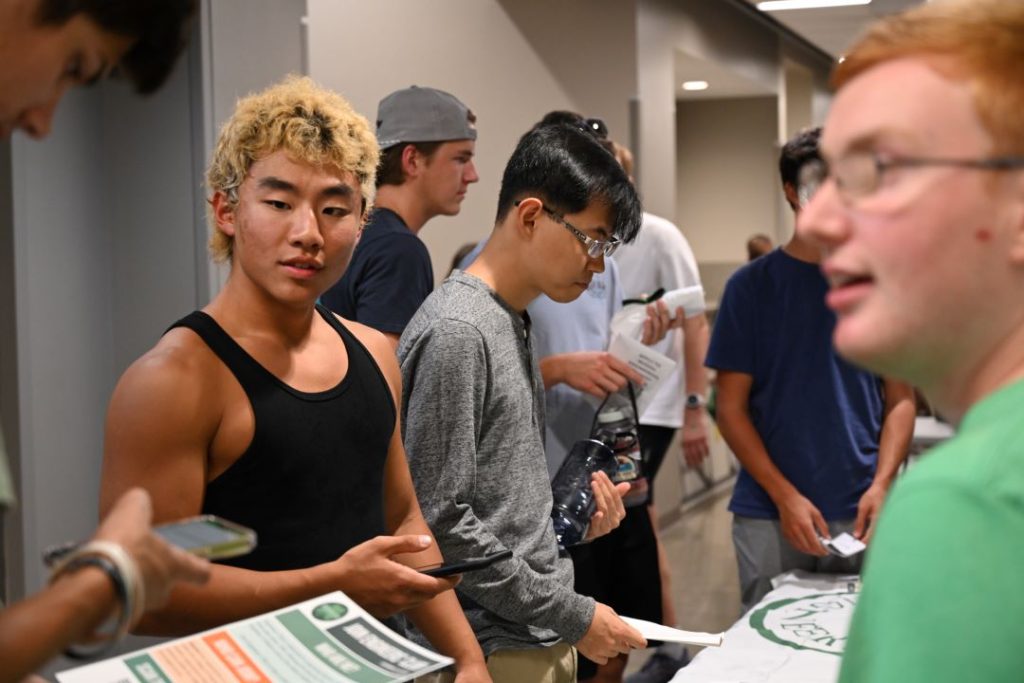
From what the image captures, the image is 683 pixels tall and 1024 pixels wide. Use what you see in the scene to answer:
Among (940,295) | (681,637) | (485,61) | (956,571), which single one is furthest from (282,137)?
(485,61)

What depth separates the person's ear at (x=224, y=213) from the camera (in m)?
1.63

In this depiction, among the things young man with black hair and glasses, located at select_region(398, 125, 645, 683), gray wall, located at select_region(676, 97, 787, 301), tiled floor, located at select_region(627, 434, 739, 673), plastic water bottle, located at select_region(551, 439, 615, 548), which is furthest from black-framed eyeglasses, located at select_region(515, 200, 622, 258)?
gray wall, located at select_region(676, 97, 787, 301)

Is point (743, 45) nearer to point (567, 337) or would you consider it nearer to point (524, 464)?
point (567, 337)

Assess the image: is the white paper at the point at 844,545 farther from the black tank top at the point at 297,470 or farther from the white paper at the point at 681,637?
the black tank top at the point at 297,470

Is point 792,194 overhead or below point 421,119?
below

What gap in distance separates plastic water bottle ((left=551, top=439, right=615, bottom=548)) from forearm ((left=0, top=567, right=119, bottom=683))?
116cm

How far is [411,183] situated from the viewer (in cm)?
289

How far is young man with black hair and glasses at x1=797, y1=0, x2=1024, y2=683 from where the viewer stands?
63cm

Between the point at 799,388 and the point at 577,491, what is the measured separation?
34.0 inches

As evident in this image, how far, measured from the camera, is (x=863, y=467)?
8.58 feet

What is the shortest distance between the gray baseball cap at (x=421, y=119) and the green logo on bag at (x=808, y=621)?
1.46m

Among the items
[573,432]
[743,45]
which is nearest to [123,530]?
[573,432]

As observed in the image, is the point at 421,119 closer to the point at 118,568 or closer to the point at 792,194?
the point at 792,194

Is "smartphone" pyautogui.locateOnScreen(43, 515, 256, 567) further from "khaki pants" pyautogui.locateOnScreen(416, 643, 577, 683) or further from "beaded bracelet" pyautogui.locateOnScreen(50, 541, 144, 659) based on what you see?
"khaki pants" pyautogui.locateOnScreen(416, 643, 577, 683)
